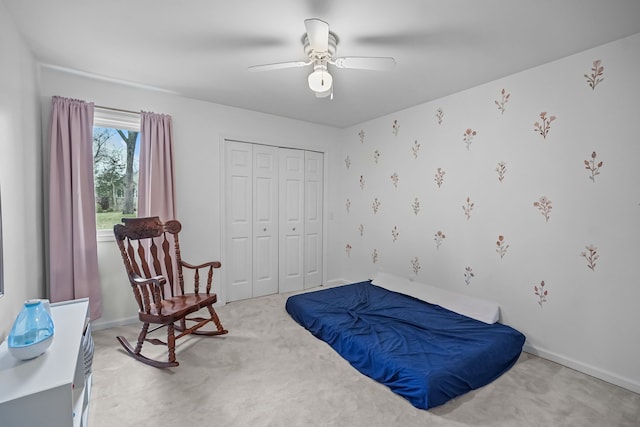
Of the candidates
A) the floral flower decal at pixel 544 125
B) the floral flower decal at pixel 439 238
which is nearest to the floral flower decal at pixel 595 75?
the floral flower decal at pixel 544 125

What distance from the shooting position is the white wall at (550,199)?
7.02ft

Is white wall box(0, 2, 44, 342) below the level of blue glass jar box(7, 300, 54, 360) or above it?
above

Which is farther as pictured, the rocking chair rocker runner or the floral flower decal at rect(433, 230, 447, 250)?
the floral flower decal at rect(433, 230, 447, 250)

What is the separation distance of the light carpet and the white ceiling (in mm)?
2463

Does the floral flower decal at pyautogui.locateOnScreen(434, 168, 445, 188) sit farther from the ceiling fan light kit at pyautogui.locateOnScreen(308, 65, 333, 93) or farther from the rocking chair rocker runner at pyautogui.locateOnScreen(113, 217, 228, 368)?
the rocking chair rocker runner at pyautogui.locateOnScreen(113, 217, 228, 368)

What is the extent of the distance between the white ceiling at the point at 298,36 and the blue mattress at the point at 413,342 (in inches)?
88.9

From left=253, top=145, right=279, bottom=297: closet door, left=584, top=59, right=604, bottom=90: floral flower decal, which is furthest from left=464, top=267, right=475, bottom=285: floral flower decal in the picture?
left=253, top=145, right=279, bottom=297: closet door

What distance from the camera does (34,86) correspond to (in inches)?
97.7

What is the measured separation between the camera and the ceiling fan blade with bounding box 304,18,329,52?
1.68m

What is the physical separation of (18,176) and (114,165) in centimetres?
104

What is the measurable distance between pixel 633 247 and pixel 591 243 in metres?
0.23

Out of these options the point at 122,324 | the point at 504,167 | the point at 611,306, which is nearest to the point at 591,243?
the point at 611,306

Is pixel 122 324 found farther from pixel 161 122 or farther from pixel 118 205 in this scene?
pixel 161 122

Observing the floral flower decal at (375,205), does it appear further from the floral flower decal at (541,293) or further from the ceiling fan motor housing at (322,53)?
the ceiling fan motor housing at (322,53)
